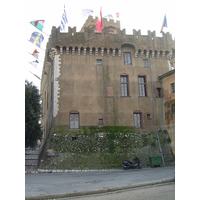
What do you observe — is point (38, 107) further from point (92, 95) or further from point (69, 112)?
point (92, 95)

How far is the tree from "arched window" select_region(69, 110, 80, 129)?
3.03 metres

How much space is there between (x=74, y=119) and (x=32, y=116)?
3913mm

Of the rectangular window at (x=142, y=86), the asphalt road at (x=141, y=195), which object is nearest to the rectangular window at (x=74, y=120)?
the rectangular window at (x=142, y=86)

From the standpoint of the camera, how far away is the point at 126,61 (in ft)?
85.9

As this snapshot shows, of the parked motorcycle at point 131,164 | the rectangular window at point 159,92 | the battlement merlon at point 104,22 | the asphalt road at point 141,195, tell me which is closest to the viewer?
the asphalt road at point 141,195

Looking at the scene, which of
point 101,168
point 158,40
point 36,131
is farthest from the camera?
point 158,40

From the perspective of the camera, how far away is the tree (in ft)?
73.6

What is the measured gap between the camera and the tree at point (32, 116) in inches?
883

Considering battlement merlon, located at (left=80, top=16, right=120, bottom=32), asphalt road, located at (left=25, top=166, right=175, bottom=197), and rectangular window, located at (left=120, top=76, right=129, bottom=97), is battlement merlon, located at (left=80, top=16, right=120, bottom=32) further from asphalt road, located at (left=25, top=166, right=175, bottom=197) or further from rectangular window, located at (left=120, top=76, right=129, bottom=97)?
asphalt road, located at (left=25, top=166, right=175, bottom=197)

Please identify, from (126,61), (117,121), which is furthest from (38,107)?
(126,61)

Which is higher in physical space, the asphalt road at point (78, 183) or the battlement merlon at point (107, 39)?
the battlement merlon at point (107, 39)

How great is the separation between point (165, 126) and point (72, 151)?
9.83 metres

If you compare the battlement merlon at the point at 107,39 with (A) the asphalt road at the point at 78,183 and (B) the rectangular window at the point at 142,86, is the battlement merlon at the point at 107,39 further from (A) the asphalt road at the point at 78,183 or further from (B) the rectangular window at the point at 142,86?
(A) the asphalt road at the point at 78,183

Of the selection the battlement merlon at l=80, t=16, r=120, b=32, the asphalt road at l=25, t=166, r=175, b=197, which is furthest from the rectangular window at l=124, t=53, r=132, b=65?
the battlement merlon at l=80, t=16, r=120, b=32
